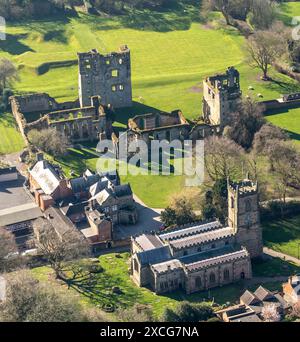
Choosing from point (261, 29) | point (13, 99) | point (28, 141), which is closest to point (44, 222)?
point (28, 141)

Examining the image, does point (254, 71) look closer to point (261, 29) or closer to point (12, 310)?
point (261, 29)

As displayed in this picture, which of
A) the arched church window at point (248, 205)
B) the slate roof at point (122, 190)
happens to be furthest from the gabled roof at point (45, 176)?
the arched church window at point (248, 205)

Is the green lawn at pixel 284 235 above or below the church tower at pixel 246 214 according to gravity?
below

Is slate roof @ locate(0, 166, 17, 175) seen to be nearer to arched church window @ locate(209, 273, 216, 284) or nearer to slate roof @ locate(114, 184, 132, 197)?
slate roof @ locate(114, 184, 132, 197)

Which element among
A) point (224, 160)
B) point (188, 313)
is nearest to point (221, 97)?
point (224, 160)

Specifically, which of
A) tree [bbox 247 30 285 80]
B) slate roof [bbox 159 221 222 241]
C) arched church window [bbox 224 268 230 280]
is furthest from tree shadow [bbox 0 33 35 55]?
Answer: arched church window [bbox 224 268 230 280]

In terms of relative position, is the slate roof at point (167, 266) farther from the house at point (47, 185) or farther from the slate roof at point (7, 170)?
the slate roof at point (7, 170)
